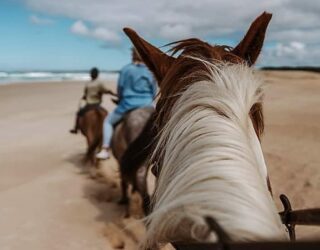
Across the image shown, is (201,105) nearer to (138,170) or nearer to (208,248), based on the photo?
(208,248)

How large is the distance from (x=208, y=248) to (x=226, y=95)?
23.1 inches

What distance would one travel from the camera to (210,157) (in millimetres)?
1290

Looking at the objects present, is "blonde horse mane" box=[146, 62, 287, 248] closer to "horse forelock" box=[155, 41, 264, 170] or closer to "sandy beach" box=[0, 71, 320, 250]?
"horse forelock" box=[155, 41, 264, 170]

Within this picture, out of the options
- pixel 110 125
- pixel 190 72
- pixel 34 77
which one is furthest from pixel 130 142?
pixel 34 77

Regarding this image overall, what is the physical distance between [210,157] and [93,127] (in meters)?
7.87

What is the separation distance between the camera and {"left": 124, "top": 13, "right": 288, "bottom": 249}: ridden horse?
3.71ft

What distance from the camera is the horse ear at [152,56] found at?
2.24m

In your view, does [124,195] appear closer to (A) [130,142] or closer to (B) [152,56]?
(A) [130,142]

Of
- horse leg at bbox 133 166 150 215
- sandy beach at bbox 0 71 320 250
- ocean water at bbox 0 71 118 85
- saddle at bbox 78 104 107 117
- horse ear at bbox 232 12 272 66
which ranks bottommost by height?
ocean water at bbox 0 71 118 85

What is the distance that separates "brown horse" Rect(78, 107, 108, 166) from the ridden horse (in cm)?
704

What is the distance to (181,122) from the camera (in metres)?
1.53

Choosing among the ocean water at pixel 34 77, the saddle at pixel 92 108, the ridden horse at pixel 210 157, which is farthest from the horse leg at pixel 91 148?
the ocean water at pixel 34 77

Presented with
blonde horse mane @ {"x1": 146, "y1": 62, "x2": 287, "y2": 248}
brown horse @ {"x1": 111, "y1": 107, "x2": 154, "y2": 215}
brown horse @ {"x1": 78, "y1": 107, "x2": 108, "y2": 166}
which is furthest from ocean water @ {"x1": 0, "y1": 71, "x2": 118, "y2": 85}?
blonde horse mane @ {"x1": 146, "y1": 62, "x2": 287, "y2": 248}

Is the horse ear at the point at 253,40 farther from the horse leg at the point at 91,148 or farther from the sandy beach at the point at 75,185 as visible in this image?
the horse leg at the point at 91,148
